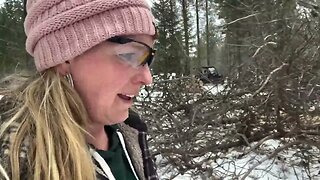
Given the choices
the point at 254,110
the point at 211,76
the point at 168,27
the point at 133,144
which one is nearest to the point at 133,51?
the point at 133,144

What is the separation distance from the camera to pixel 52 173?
111 cm

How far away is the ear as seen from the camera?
1.30m

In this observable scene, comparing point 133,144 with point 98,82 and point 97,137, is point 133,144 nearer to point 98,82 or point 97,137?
point 97,137

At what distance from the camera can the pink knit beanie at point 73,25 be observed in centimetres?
128

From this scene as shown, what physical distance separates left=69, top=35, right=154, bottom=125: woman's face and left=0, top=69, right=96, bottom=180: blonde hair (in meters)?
0.05

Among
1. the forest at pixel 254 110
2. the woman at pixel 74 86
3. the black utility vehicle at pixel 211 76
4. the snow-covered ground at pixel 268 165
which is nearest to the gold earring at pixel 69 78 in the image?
the woman at pixel 74 86

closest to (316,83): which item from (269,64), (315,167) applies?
(269,64)

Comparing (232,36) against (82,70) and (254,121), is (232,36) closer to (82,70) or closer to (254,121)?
(254,121)

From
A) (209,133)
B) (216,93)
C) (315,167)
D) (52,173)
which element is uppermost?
(52,173)

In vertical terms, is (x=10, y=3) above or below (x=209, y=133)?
above

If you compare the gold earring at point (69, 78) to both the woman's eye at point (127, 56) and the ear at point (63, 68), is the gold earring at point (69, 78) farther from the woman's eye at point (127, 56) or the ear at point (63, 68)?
the woman's eye at point (127, 56)

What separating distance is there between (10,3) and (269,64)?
738 centimetres

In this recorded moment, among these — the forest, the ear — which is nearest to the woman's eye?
the ear

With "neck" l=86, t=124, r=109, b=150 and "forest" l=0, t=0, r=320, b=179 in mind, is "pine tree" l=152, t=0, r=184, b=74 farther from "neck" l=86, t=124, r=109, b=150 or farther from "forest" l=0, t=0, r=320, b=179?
"neck" l=86, t=124, r=109, b=150
